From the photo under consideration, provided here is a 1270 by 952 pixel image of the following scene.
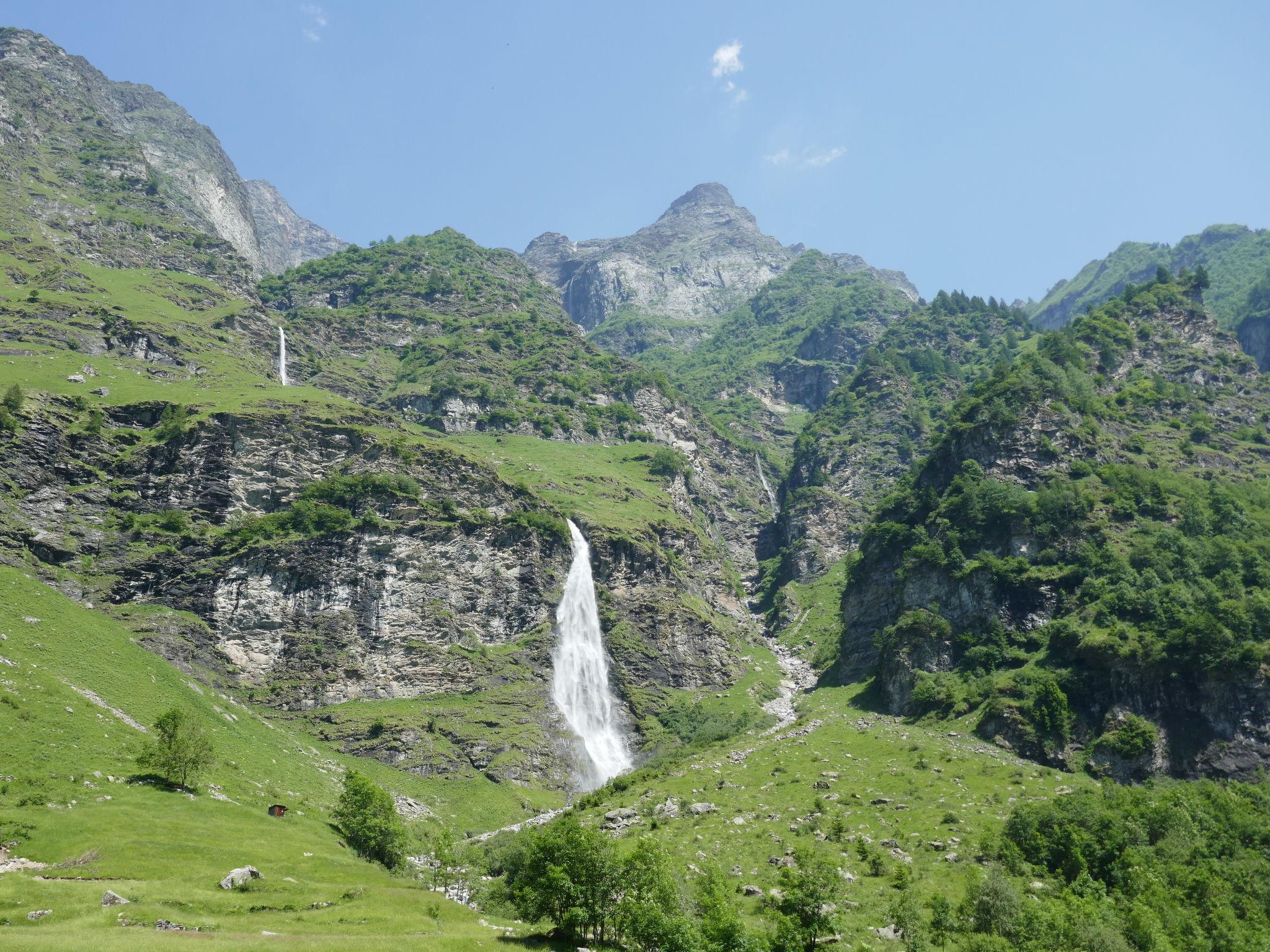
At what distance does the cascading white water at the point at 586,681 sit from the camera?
133 meters

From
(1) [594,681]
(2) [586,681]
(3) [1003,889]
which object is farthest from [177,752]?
(1) [594,681]

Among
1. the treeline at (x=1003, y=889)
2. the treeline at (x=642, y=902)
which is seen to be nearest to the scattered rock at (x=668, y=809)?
the treeline at (x=1003, y=889)

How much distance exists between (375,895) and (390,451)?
10588 centimetres

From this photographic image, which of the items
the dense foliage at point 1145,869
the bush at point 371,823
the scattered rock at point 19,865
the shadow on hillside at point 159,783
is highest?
the shadow on hillside at point 159,783

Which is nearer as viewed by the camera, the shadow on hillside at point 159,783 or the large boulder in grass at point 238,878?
the large boulder in grass at point 238,878

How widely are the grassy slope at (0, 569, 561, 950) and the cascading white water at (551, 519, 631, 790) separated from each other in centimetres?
1849

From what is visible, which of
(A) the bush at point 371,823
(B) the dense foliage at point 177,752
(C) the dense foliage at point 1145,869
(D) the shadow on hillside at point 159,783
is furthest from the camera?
(A) the bush at point 371,823

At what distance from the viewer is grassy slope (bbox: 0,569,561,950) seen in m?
50.1

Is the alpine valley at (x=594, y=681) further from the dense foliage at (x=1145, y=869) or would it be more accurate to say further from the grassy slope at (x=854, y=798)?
the grassy slope at (x=854, y=798)

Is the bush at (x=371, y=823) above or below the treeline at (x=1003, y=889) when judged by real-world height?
above

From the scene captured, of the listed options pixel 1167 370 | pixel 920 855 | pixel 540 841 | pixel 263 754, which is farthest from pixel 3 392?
pixel 1167 370

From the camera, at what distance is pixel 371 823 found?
81000mm

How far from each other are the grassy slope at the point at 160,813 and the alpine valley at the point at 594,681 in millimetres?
435

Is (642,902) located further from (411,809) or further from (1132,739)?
(1132,739)
